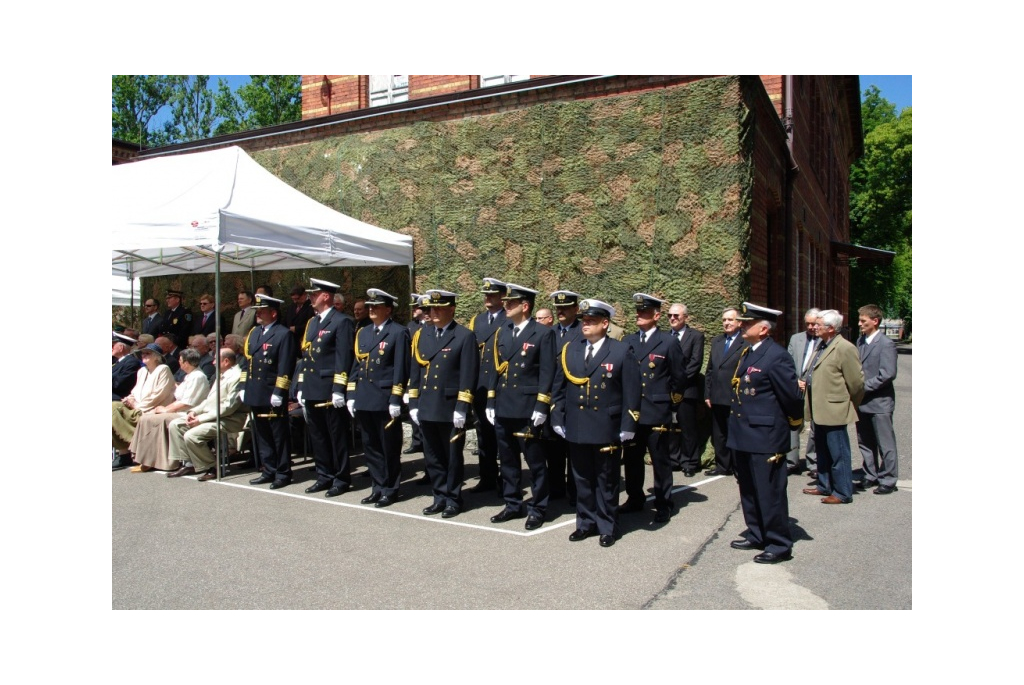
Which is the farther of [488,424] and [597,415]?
[488,424]

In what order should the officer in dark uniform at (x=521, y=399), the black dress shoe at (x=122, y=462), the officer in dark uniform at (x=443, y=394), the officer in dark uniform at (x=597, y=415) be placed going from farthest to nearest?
the black dress shoe at (x=122, y=462) < the officer in dark uniform at (x=443, y=394) < the officer in dark uniform at (x=521, y=399) < the officer in dark uniform at (x=597, y=415)

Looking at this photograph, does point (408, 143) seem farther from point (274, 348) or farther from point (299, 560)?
point (299, 560)

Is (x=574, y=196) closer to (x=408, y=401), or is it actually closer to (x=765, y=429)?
(x=408, y=401)

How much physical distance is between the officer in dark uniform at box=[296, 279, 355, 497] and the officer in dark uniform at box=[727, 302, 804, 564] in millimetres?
3982

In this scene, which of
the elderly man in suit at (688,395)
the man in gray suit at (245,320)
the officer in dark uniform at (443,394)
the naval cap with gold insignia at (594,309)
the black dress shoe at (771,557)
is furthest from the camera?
the man in gray suit at (245,320)

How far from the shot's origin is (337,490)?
26.9 feet

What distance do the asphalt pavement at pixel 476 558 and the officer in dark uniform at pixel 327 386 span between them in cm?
34

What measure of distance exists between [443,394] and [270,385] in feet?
7.93

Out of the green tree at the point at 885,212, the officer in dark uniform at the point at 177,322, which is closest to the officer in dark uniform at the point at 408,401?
the officer in dark uniform at the point at 177,322

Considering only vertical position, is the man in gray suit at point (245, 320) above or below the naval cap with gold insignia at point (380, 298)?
below

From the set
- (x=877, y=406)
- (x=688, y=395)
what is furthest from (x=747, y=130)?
(x=877, y=406)

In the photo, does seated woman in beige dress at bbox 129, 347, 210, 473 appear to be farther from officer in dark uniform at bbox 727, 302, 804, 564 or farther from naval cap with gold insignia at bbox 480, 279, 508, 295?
officer in dark uniform at bbox 727, 302, 804, 564

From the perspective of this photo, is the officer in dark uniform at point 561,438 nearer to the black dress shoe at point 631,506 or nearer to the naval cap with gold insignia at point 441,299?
the black dress shoe at point 631,506

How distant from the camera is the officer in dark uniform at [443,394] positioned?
23.8ft
